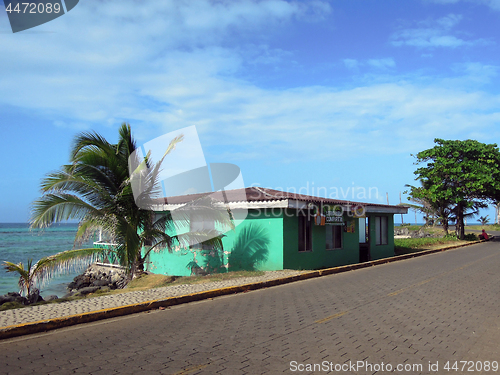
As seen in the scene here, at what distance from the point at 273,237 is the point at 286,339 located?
7890mm

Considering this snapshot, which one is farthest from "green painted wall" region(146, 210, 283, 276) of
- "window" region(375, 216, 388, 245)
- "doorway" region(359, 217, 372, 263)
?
"window" region(375, 216, 388, 245)

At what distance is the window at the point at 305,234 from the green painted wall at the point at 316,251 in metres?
0.17

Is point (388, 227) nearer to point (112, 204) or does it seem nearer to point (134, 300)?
point (112, 204)

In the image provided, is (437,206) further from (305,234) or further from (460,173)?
(305,234)

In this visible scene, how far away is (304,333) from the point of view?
5910 mm

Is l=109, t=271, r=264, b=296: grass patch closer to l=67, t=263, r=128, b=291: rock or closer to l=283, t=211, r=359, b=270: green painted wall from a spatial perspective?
l=283, t=211, r=359, b=270: green painted wall

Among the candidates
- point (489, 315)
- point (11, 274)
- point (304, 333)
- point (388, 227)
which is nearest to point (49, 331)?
point (304, 333)

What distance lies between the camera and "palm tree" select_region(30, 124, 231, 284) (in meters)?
11.0

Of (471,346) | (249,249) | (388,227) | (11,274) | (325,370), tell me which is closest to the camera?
(325,370)

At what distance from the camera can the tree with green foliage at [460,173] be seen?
104 ft

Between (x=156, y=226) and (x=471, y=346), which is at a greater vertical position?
(x=156, y=226)

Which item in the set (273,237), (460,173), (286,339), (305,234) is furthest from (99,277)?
(460,173)

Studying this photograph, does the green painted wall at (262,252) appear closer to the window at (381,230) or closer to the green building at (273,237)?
the green building at (273,237)

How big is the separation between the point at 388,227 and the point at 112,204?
48.2 feet
